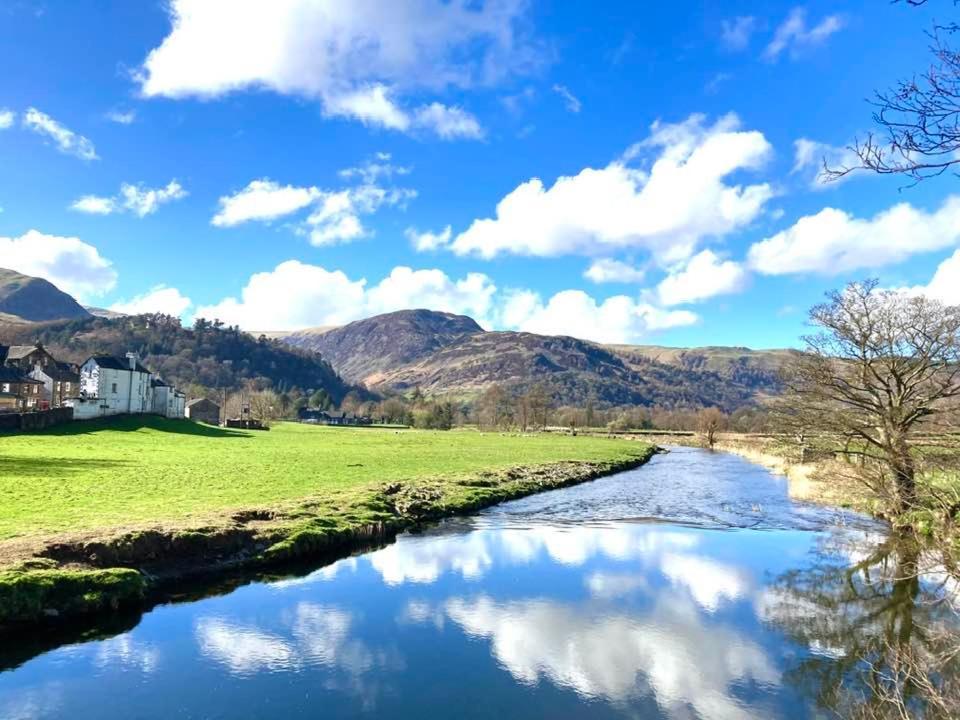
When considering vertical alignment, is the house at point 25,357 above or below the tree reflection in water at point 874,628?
above

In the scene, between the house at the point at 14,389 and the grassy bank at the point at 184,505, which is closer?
the grassy bank at the point at 184,505

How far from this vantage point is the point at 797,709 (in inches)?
514

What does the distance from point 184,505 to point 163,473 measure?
12660 millimetres

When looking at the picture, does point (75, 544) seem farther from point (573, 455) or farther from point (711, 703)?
point (573, 455)

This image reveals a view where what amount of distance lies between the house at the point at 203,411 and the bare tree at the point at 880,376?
408 feet

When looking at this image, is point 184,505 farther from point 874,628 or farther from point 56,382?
point 56,382

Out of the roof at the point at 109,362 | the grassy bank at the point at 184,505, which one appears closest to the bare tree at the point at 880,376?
the grassy bank at the point at 184,505

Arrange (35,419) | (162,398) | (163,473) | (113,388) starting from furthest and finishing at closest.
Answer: (162,398) < (113,388) < (35,419) < (163,473)

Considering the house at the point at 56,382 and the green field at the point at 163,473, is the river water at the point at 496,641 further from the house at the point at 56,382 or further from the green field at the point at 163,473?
the house at the point at 56,382

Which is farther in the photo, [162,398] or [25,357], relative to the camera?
[162,398]

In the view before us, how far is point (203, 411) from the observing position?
135 metres

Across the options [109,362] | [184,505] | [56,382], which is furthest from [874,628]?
[56,382]

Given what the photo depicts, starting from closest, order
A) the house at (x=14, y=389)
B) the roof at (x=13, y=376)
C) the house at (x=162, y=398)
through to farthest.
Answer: the roof at (x=13, y=376), the house at (x=14, y=389), the house at (x=162, y=398)

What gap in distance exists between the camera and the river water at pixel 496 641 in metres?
13.0
